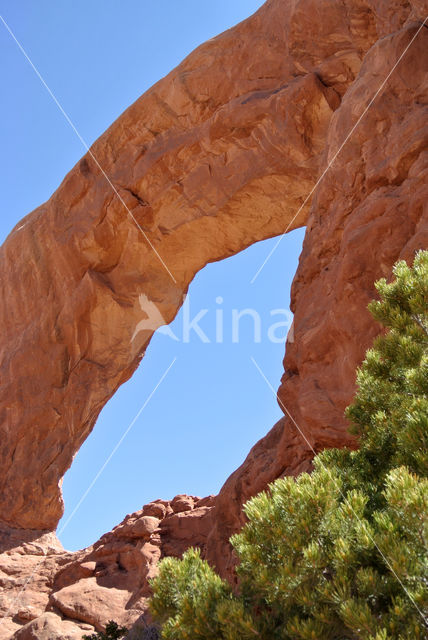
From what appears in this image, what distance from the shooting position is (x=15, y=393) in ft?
57.7

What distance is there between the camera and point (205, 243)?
17844 mm

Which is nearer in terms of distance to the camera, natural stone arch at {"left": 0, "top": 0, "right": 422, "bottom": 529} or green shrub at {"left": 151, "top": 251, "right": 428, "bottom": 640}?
green shrub at {"left": 151, "top": 251, "right": 428, "bottom": 640}

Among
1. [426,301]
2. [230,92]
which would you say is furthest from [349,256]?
[230,92]

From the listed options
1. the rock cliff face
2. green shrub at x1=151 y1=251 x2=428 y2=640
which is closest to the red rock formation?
the rock cliff face

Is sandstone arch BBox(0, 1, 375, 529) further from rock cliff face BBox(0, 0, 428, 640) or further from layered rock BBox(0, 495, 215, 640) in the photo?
layered rock BBox(0, 495, 215, 640)

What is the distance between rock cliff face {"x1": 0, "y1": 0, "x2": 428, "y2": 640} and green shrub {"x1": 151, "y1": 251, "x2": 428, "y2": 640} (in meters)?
4.17

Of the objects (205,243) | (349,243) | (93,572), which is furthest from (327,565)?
(205,243)

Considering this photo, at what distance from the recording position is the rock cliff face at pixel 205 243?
28.3 feet

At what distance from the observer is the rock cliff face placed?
862 centimetres

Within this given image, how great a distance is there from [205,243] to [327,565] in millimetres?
14938

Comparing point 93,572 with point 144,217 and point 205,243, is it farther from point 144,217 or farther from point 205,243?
point 144,217

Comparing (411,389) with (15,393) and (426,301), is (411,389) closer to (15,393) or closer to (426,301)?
(426,301)

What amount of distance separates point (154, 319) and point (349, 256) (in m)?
11.1

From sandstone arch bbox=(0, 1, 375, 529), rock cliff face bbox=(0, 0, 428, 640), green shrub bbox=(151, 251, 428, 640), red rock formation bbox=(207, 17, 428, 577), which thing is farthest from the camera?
sandstone arch bbox=(0, 1, 375, 529)
